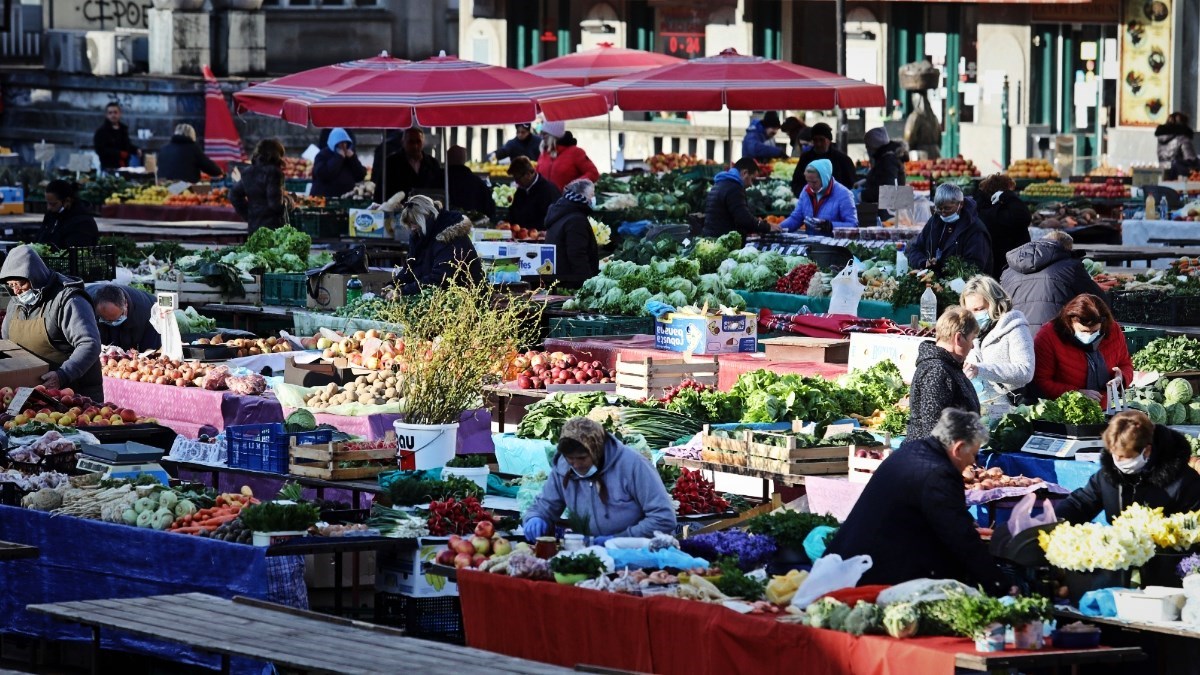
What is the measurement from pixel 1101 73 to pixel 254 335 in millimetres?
24409

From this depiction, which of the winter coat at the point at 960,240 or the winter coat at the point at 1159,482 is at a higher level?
the winter coat at the point at 960,240

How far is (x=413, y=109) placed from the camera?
1933 cm

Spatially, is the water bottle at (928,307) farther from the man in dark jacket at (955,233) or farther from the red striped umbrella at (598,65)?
the red striped umbrella at (598,65)

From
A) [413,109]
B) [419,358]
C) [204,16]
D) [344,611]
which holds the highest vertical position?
[204,16]

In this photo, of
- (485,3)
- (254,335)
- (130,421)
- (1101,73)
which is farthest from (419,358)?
(485,3)

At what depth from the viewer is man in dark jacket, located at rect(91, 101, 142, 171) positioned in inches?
1245

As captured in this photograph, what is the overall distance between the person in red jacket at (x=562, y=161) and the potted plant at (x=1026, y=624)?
53.5 feet

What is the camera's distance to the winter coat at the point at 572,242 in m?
17.7

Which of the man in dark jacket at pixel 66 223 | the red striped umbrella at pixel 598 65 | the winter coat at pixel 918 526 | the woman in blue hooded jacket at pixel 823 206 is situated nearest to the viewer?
the winter coat at pixel 918 526

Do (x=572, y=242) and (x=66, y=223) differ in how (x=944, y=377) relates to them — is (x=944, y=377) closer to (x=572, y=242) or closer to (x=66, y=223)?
(x=572, y=242)

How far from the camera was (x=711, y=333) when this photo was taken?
14055 millimetres

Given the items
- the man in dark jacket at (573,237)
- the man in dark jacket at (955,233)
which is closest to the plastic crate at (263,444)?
the man in dark jacket at (955,233)

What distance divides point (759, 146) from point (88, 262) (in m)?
13.6

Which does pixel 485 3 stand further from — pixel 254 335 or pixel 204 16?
pixel 254 335
